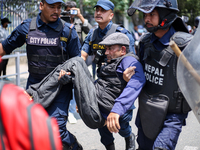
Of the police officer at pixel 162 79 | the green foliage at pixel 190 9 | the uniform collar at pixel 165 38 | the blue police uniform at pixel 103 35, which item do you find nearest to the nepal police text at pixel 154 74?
the police officer at pixel 162 79

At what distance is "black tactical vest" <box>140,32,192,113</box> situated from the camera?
2313 millimetres

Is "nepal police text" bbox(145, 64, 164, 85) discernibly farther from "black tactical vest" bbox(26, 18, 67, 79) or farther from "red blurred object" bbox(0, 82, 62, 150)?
"red blurred object" bbox(0, 82, 62, 150)

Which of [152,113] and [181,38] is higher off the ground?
[181,38]

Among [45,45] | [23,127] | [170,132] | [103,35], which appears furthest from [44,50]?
[23,127]

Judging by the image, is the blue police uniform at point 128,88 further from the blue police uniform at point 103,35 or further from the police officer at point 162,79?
the blue police uniform at point 103,35

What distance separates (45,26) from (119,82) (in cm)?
119

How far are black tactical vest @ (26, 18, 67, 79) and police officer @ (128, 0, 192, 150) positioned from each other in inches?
41.2

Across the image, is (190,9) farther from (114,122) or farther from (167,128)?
(114,122)

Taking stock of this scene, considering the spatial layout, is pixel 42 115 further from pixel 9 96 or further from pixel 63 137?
pixel 63 137

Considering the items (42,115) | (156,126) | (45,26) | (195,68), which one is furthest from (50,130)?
(45,26)

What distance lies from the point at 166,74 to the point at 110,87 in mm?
634

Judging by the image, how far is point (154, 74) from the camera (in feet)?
8.07

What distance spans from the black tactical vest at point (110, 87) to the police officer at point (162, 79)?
267 mm

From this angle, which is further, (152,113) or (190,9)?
(190,9)
